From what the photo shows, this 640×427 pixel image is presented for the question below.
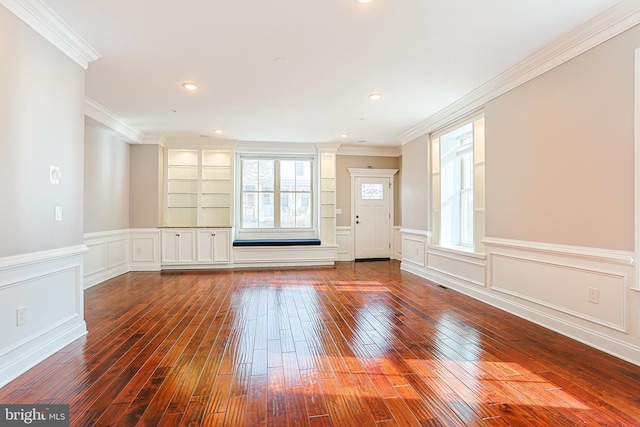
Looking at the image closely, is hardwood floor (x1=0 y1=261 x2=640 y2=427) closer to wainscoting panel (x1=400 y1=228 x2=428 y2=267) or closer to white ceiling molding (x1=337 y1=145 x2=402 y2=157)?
wainscoting panel (x1=400 y1=228 x2=428 y2=267)

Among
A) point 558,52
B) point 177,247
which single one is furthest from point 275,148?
point 558,52

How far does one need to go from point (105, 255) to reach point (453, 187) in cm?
583

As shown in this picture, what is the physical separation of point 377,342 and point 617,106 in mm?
2654

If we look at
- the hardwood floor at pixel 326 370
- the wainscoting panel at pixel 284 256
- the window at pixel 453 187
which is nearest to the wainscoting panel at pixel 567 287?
the hardwood floor at pixel 326 370

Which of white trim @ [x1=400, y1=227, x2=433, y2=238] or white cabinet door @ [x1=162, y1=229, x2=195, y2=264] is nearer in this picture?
white trim @ [x1=400, y1=227, x2=433, y2=238]

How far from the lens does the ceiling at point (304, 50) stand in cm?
243

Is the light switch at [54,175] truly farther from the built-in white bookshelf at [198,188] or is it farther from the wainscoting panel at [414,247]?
the wainscoting panel at [414,247]

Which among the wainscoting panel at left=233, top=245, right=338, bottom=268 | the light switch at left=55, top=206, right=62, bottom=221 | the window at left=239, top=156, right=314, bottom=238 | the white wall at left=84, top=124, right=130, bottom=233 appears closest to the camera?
the light switch at left=55, top=206, right=62, bottom=221

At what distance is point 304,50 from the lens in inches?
120

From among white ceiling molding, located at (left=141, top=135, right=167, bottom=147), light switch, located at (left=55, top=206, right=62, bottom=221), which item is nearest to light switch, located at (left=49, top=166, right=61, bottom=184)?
light switch, located at (left=55, top=206, right=62, bottom=221)

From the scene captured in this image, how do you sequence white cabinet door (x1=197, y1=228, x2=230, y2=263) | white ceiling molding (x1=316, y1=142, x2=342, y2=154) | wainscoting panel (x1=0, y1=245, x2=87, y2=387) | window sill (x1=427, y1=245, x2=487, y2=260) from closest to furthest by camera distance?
wainscoting panel (x1=0, y1=245, x2=87, y2=387) → window sill (x1=427, y1=245, x2=487, y2=260) → white cabinet door (x1=197, y1=228, x2=230, y2=263) → white ceiling molding (x1=316, y1=142, x2=342, y2=154)

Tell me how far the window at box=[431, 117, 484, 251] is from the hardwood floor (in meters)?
1.54

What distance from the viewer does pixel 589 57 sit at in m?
2.71

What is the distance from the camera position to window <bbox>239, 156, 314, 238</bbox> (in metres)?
7.23
